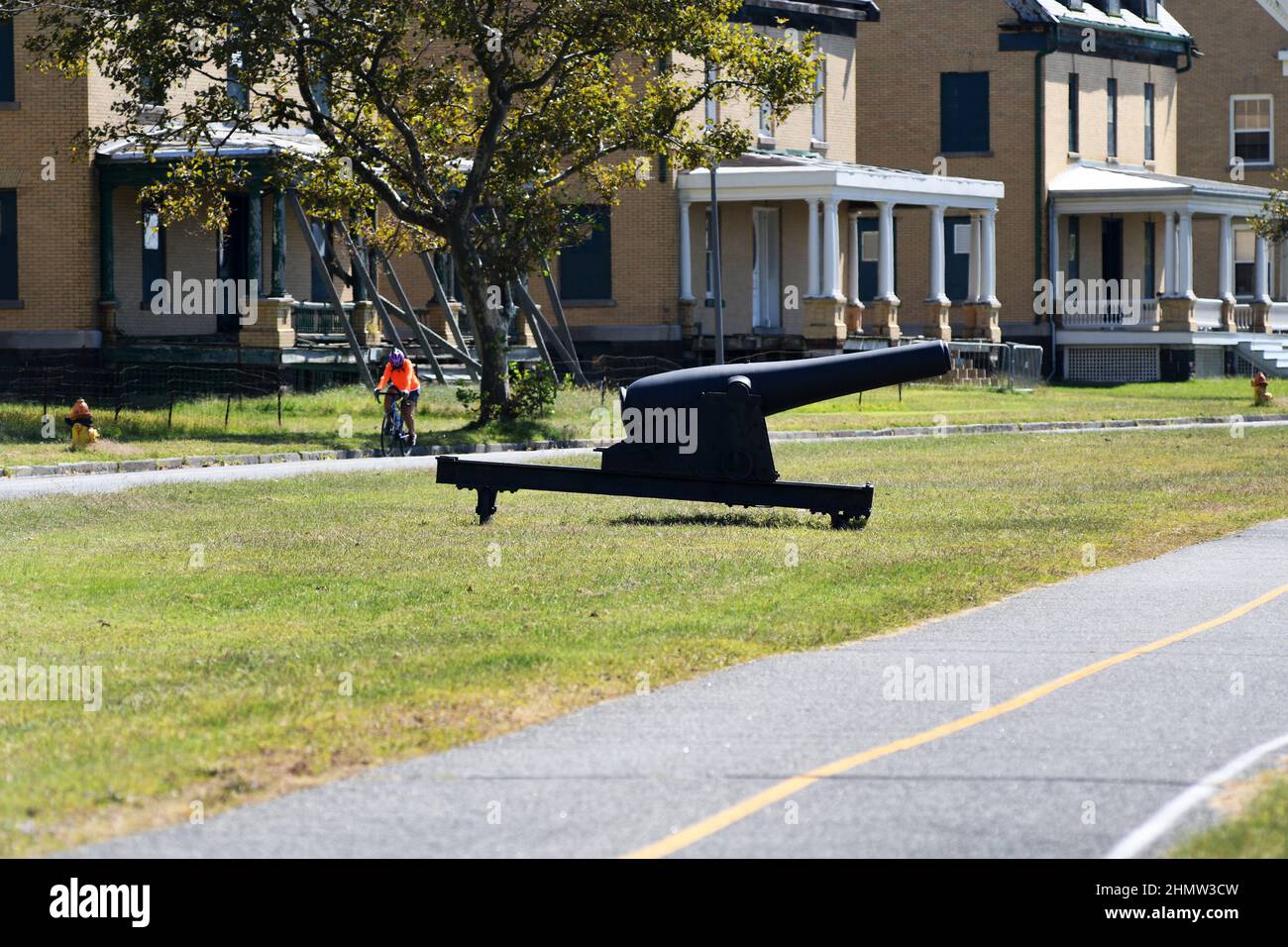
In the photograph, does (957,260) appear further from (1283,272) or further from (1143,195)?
(1283,272)

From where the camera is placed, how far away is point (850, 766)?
868cm

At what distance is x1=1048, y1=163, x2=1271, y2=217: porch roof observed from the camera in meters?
53.1

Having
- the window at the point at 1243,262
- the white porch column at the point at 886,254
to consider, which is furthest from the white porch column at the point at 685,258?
the window at the point at 1243,262

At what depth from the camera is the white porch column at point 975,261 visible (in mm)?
51031

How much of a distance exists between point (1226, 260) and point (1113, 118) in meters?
5.33

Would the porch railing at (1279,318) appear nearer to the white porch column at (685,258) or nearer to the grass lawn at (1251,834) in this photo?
the white porch column at (685,258)

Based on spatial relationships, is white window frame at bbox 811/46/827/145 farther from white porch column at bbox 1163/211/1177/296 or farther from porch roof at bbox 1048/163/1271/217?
white porch column at bbox 1163/211/1177/296

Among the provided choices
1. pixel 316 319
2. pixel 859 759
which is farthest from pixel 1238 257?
pixel 859 759

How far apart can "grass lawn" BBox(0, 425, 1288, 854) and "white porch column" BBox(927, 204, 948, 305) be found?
78.4 feet

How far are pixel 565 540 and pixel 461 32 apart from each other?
15.1 meters

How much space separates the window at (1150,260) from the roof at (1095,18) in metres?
5.45
